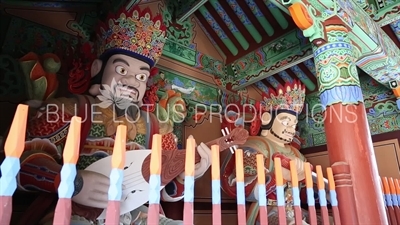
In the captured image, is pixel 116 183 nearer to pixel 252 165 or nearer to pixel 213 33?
pixel 252 165

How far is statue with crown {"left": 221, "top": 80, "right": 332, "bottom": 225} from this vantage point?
2938 millimetres

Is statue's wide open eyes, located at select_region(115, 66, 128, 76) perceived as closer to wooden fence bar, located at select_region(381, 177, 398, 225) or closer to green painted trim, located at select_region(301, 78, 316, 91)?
wooden fence bar, located at select_region(381, 177, 398, 225)

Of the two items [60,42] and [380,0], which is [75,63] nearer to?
[60,42]

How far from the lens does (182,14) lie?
11.0 feet

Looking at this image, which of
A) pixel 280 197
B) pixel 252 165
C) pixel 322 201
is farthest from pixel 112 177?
pixel 252 165

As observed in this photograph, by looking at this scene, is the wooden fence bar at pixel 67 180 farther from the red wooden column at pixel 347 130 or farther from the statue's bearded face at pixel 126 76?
the red wooden column at pixel 347 130

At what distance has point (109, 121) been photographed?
7.38ft

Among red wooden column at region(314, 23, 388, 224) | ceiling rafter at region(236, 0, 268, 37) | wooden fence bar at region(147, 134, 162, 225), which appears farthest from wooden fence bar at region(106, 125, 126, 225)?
ceiling rafter at region(236, 0, 268, 37)

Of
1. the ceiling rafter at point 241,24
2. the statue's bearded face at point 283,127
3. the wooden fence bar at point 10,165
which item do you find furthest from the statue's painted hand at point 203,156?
the ceiling rafter at point 241,24

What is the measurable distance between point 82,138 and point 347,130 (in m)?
1.68

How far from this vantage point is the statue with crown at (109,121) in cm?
175

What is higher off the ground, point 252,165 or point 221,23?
point 221,23

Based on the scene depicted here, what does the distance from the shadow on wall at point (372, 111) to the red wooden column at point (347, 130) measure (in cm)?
193

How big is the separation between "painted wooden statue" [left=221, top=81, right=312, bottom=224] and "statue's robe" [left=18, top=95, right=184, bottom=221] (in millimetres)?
851
